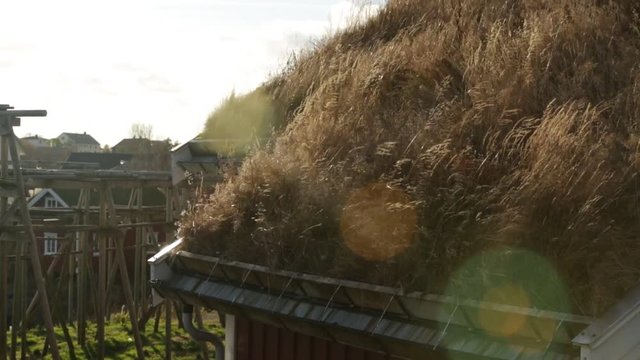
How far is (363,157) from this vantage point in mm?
5164

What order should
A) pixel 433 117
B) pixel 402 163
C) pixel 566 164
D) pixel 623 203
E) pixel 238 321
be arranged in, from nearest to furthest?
pixel 623 203
pixel 566 164
pixel 402 163
pixel 433 117
pixel 238 321

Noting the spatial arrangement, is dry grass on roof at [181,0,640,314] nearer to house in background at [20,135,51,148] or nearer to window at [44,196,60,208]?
window at [44,196,60,208]

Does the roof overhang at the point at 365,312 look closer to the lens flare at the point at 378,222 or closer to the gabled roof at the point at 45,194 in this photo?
the lens flare at the point at 378,222

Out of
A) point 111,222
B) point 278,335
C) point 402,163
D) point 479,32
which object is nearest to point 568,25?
point 479,32

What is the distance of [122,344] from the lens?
1502 centimetres

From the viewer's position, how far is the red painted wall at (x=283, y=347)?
5076mm

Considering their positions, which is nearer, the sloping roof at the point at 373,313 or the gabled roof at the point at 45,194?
the sloping roof at the point at 373,313

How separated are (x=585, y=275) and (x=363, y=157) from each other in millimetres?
1959

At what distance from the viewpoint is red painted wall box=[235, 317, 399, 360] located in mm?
5076

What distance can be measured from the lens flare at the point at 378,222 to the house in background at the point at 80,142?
4111 inches

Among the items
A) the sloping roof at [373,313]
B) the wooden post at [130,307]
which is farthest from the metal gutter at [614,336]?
the wooden post at [130,307]

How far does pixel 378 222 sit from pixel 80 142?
4315 inches

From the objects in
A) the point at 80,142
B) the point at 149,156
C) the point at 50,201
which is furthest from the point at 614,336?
the point at 80,142

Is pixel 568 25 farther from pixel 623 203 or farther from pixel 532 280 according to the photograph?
pixel 532 280
